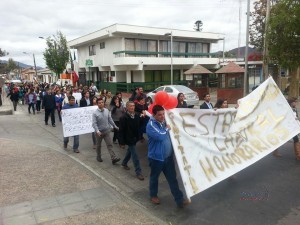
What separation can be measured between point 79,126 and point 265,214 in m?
5.91

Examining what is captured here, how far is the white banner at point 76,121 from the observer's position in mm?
8711

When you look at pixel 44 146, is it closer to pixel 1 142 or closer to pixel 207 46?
pixel 1 142

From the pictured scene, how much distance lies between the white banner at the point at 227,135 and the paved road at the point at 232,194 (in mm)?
405

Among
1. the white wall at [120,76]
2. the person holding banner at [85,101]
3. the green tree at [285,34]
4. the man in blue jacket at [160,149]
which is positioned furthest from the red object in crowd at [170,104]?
the white wall at [120,76]

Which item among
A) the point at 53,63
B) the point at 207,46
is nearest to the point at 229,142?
the point at 207,46

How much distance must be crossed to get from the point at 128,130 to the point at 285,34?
7764 mm

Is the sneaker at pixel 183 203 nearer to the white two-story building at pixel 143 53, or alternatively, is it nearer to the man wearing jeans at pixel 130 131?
the man wearing jeans at pixel 130 131

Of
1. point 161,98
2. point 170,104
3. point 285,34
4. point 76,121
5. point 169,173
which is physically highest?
point 285,34

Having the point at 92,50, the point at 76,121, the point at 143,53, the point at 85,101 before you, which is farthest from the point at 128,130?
the point at 92,50

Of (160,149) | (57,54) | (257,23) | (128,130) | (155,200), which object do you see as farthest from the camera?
(57,54)

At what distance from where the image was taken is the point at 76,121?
29.2 ft

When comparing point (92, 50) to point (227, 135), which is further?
point (92, 50)

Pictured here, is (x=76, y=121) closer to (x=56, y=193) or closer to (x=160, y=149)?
(x=56, y=193)

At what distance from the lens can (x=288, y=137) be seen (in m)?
6.66
